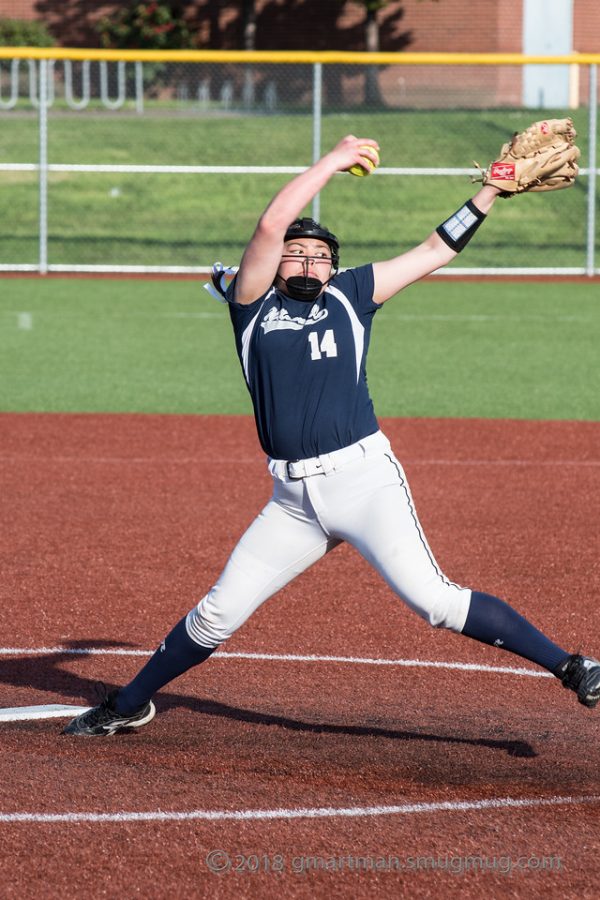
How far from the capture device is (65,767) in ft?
17.2

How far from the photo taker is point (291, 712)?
5.88 metres

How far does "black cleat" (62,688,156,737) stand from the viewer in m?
5.56

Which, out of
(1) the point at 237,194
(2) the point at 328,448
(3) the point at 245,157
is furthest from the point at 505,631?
(3) the point at 245,157

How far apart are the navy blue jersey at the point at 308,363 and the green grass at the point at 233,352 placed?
25.0 feet

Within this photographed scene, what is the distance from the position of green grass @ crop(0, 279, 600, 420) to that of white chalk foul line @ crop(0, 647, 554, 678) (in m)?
6.35

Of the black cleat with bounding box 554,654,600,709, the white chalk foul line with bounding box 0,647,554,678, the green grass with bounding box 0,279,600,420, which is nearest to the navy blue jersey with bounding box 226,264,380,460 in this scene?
the black cleat with bounding box 554,654,600,709

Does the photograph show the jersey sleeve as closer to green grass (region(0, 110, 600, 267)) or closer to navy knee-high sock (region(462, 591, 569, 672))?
navy knee-high sock (region(462, 591, 569, 672))

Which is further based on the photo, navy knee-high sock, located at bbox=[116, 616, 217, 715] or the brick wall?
the brick wall

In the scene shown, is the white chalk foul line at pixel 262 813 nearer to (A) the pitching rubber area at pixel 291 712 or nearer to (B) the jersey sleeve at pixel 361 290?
(A) the pitching rubber area at pixel 291 712

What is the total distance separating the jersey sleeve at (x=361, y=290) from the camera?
17.1ft

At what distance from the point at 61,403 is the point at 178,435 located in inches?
75.1

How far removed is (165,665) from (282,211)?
5.87ft

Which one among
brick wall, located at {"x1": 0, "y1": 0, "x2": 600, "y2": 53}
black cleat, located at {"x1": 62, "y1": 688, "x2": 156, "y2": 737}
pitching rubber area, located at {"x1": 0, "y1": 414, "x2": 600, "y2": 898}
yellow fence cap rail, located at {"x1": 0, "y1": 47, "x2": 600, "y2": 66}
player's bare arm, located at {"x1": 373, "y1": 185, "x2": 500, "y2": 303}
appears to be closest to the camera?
pitching rubber area, located at {"x1": 0, "y1": 414, "x2": 600, "y2": 898}

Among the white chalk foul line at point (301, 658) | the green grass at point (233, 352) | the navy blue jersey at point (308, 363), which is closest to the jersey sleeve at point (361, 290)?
the navy blue jersey at point (308, 363)
